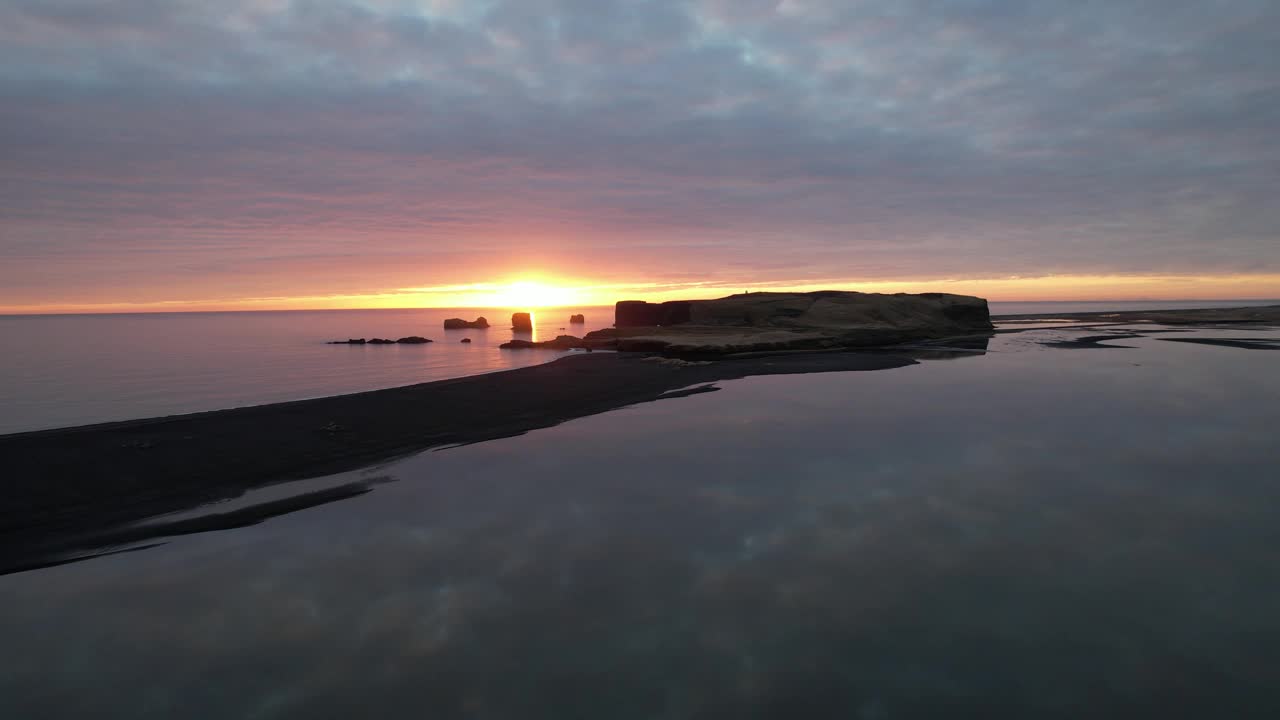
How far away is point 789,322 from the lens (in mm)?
59562

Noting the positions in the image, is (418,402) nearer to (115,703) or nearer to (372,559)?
(372,559)

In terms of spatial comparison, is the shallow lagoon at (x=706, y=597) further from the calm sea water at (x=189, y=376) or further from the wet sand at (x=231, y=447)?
the calm sea water at (x=189, y=376)

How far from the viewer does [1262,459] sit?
1502cm

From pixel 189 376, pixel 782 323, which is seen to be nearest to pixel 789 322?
pixel 782 323

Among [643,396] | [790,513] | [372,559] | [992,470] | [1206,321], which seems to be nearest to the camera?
[372,559]

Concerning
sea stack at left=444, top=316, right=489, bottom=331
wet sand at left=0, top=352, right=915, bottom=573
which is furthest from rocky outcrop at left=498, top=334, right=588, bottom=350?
sea stack at left=444, top=316, right=489, bottom=331

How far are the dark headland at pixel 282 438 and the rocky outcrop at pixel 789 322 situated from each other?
89.1 inches

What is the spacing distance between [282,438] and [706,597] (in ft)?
49.8

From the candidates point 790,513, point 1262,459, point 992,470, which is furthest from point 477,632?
point 1262,459

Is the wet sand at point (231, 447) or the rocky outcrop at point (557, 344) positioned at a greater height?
the rocky outcrop at point (557, 344)

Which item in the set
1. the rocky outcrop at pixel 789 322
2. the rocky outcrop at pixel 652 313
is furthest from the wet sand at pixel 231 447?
the rocky outcrop at pixel 652 313

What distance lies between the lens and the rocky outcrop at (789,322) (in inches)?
1882

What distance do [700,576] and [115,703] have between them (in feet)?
21.8

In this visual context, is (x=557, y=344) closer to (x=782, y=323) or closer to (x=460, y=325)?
(x=782, y=323)
